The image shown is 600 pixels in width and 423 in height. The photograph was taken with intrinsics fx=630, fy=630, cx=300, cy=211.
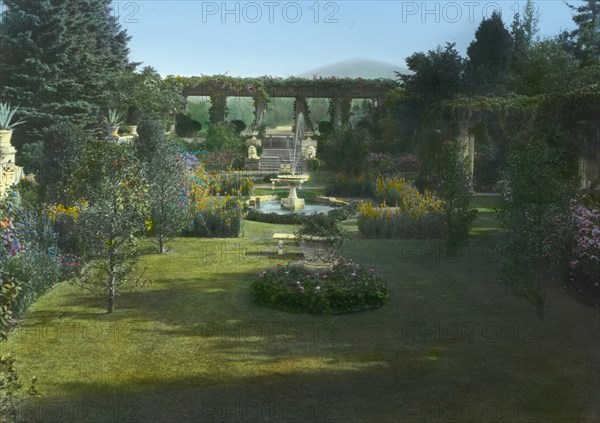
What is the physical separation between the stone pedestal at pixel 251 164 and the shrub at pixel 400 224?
17064 millimetres

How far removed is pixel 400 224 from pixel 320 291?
6430mm

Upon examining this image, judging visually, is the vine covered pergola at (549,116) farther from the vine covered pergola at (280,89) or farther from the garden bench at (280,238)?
the vine covered pergola at (280,89)

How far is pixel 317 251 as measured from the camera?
10.7 m

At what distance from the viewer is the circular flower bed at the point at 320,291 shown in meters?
9.66

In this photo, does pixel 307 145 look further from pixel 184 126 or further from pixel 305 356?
pixel 305 356

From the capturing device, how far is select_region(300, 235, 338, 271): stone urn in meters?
10.6

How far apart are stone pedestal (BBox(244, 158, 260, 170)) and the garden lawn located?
21107 millimetres

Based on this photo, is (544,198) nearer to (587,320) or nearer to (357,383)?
(587,320)

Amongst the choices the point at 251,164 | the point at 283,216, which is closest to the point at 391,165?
the point at 251,164

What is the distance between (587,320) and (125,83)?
2875 cm

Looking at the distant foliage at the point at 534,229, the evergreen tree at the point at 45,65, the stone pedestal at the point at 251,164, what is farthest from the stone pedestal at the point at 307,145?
the distant foliage at the point at 534,229

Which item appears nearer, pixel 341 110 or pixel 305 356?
pixel 305 356

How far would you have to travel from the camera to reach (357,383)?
7.02 metres

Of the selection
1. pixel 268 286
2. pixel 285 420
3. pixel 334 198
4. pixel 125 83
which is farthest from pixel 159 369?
pixel 125 83
